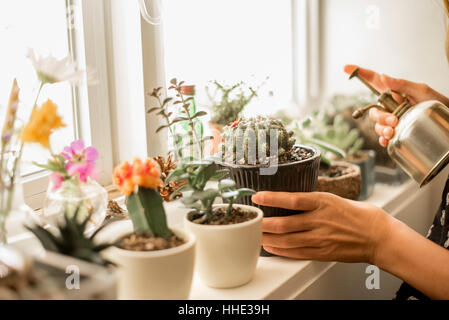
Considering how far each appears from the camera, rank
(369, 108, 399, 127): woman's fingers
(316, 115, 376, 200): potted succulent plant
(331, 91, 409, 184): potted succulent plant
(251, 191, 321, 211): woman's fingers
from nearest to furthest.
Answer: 1. (251, 191, 321, 211): woman's fingers
2. (369, 108, 399, 127): woman's fingers
3. (316, 115, 376, 200): potted succulent plant
4. (331, 91, 409, 184): potted succulent plant

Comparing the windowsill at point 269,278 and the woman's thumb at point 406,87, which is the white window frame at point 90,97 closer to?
the windowsill at point 269,278

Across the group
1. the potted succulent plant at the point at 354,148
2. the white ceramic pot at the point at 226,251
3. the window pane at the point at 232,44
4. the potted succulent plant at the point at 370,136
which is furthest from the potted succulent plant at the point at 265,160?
the potted succulent plant at the point at 370,136

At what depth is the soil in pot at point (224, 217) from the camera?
0.71 metres

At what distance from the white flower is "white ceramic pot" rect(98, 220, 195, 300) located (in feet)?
0.74

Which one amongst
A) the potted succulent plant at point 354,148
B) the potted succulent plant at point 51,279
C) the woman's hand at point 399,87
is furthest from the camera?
the potted succulent plant at point 354,148

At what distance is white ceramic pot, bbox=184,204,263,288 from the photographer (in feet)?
2.21

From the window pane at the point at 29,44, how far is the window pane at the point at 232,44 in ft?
0.91

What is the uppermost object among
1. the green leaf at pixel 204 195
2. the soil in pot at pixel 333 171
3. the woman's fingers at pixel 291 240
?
the green leaf at pixel 204 195

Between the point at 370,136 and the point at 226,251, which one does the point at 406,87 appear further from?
the point at 226,251

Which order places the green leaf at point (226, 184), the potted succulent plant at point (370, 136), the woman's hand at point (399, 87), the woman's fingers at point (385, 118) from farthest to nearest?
the potted succulent plant at point (370, 136) < the woman's hand at point (399, 87) < the woman's fingers at point (385, 118) < the green leaf at point (226, 184)

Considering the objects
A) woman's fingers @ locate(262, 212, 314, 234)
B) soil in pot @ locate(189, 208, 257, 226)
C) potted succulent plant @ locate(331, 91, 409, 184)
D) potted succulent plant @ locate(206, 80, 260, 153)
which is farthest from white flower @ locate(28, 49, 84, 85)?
potted succulent plant @ locate(331, 91, 409, 184)

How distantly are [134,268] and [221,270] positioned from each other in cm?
17

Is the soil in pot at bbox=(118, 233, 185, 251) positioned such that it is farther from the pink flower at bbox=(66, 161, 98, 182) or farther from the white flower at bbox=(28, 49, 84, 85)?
the white flower at bbox=(28, 49, 84, 85)

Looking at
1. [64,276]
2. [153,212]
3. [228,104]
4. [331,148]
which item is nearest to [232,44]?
[228,104]
